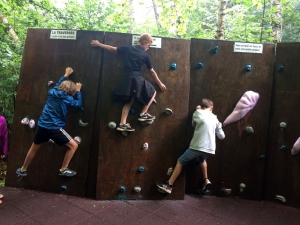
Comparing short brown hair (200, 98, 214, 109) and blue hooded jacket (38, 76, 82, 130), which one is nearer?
blue hooded jacket (38, 76, 82, 130)

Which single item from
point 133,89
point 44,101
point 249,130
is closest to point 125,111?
point 133,89

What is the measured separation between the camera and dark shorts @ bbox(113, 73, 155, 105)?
2885 millimetres

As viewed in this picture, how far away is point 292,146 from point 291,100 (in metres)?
0.65

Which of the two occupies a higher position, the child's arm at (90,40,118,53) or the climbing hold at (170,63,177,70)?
the child's arm at (90,40,118,53)

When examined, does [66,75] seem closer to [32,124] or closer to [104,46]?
[104,46]

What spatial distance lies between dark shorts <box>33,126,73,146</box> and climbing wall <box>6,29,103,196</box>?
0.19 m

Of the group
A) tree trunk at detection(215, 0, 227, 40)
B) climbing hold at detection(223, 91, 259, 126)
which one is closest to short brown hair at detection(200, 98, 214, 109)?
climbing hold at detection(223, 91, 259, 126)

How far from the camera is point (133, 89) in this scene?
2914 mm

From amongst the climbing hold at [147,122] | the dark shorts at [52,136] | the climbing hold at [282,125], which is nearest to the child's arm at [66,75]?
the dark shorts at [52,136]

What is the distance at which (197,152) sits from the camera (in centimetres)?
309

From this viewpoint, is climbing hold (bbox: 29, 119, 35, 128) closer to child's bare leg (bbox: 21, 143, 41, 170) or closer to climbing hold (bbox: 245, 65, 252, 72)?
child's bare leg (bbox: 21, 143, 41, 170)

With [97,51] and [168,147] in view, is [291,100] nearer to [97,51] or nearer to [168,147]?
[168,147]

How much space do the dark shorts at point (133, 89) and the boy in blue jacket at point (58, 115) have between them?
22.2 inches

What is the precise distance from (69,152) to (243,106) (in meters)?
2.54
